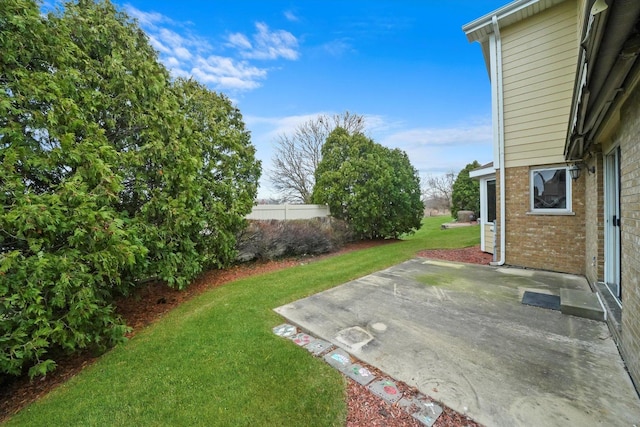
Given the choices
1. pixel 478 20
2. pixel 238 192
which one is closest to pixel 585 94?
pixel 478 20

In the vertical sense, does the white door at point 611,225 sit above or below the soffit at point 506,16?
below

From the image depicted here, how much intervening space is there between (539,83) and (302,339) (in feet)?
24.4

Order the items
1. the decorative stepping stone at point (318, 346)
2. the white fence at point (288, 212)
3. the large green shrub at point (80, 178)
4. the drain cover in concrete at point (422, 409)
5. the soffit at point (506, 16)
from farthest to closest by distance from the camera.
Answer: the white fence at point (288, 212) < the soffit at point (506, 16) < the decorative stepping stone at point (318, 346) < the large green shrub at point (80, 178) < the drain cover in concrete at point (422, 409)

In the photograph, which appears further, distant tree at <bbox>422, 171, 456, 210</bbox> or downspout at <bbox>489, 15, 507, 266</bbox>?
distant tree at <bbox>422, 171, 456, 210</bbox>

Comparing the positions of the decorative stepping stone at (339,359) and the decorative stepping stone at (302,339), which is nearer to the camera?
the decorative stepping stone at (339,359)

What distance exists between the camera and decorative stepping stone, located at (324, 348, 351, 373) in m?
2.77

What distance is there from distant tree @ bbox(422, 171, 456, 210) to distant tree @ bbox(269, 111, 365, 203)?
21.1 metres

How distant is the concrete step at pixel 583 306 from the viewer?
3.59m

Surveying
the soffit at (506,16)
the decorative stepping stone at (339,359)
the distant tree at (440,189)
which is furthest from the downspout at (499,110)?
the distant tree at (440,189)

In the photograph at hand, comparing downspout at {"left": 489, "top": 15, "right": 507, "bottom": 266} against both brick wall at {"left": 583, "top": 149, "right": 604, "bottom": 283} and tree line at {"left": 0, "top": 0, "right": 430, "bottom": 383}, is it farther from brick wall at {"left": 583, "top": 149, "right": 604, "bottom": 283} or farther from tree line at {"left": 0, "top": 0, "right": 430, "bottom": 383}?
tree line at {"left": 0, "top": 0, "right": 430, "bottom": 383}

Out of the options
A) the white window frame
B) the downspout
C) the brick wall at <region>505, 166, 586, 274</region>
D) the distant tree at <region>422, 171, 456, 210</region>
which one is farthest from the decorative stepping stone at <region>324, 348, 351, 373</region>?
the distant tree at <region>422, 171, 456, 210</region>

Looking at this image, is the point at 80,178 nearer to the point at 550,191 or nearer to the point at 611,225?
the point at 611,225

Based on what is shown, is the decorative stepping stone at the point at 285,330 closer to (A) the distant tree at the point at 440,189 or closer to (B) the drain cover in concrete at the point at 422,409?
(B) the drain cover in concrete at the point at 422,409

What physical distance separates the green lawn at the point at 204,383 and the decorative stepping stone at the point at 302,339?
11 centimetres
